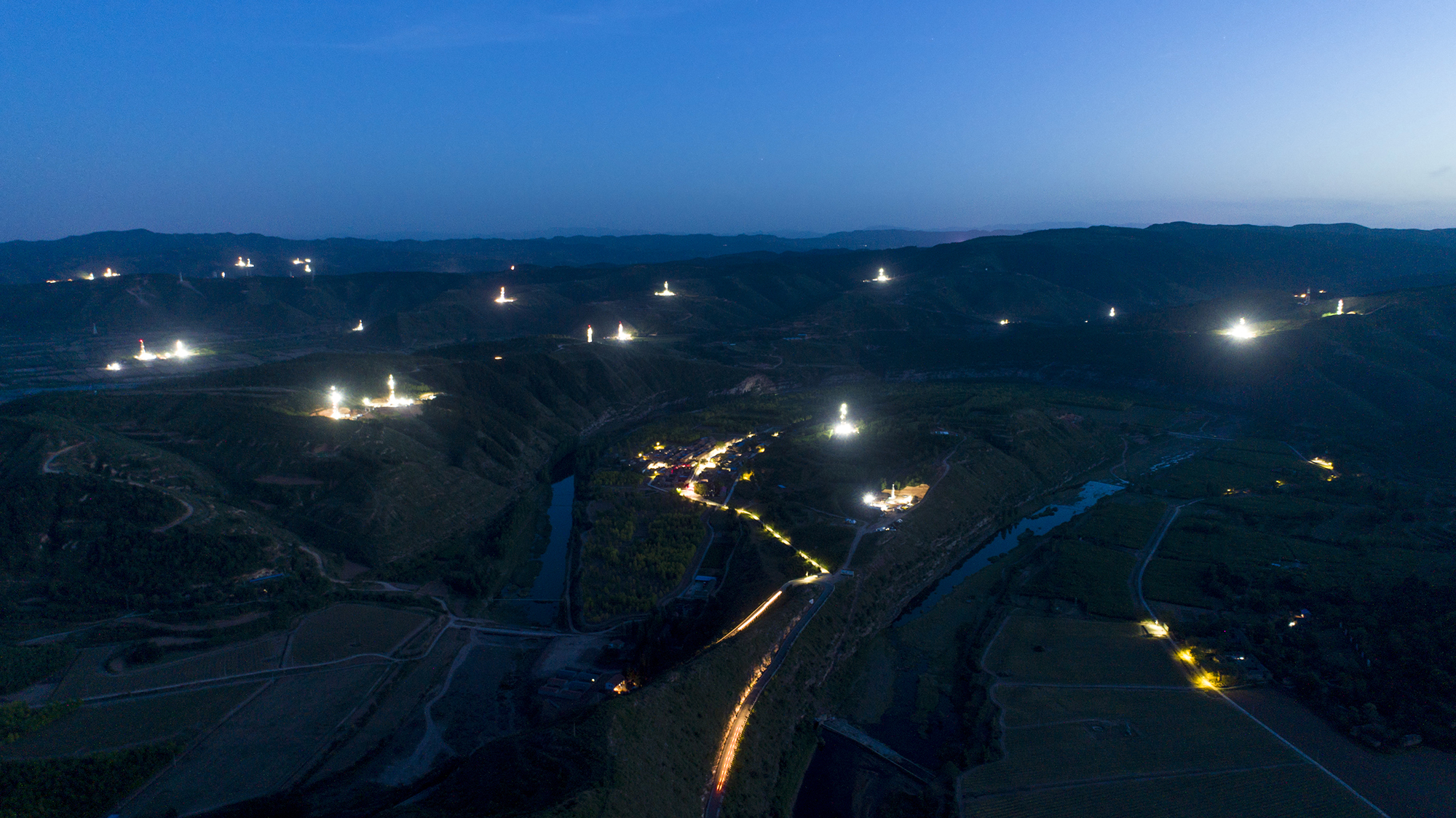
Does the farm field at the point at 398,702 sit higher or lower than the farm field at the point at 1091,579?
lower

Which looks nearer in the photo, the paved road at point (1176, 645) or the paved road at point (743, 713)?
the paved road at point (743, 713)

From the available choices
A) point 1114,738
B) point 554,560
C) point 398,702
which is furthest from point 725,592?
point 1114,738

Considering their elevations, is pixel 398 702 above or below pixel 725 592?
below

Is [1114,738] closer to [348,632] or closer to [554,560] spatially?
[554,560]

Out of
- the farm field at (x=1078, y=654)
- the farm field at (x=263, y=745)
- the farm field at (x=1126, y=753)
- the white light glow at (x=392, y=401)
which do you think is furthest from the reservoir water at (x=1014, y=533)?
the white light glow at (x=392, y=401)

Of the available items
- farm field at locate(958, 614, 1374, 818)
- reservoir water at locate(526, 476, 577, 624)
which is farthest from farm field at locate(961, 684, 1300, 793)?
reservoir water at locate(526, 476, 577, 624)

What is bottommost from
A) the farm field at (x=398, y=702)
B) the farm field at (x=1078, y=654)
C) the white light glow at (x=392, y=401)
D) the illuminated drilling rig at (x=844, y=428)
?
the farm field at (x=398, y=702)

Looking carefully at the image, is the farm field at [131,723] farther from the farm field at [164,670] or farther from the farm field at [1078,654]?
the farm field at [1078,654]

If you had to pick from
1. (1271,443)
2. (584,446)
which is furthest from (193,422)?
(1271,443)
